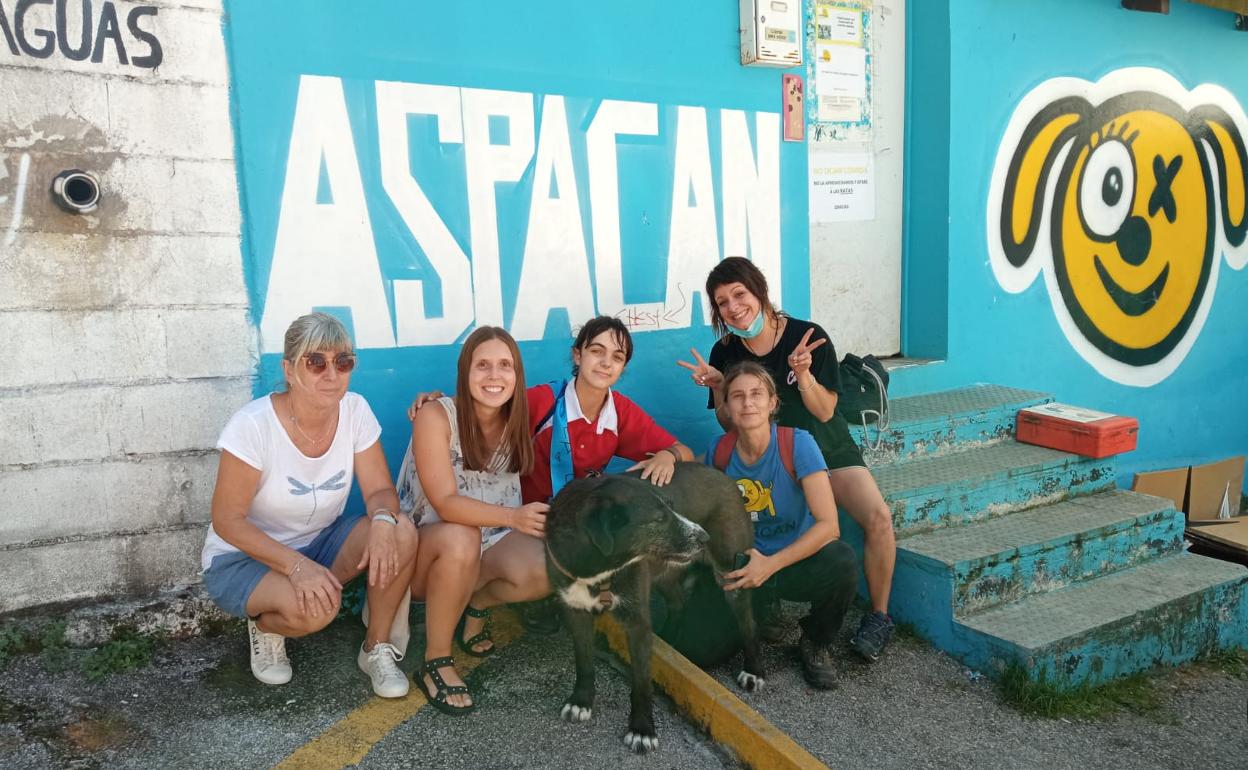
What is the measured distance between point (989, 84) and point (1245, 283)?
3.73m

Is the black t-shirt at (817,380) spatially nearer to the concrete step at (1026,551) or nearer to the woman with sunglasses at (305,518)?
the concrete step at (1026,551)

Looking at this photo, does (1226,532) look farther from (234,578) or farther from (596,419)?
(234,578)

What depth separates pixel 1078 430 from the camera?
4.68 meters

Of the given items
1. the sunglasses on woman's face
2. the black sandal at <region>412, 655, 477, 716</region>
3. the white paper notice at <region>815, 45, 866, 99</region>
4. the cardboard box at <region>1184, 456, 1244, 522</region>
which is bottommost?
the cardboard box at <region>1184, 456, 1244, 522</region>

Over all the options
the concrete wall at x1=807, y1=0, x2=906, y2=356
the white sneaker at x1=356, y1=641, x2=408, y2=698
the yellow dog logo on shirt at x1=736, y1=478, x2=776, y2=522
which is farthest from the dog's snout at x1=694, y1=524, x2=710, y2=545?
the concrete wall at x1=807, y1=0, x2=906, y2=356

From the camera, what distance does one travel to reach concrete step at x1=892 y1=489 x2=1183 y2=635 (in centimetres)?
369

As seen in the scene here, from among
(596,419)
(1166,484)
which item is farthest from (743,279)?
(1166,484)

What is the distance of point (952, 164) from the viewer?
5.33m

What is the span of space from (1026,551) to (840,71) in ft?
10.6

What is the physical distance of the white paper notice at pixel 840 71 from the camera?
17.1 ft

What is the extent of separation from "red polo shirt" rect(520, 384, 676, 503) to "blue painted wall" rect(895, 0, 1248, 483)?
2.45m

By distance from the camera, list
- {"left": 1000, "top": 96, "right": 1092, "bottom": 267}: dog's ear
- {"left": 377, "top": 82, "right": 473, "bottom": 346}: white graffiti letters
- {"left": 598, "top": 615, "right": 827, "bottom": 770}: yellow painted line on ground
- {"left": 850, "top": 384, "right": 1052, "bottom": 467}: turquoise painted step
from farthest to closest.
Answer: {"left": 1000, "top": 96, "right": 1092, "bottom": 267}: dog's ear
{"left": 850, "top": 384, "right": 1052, "bottom": 467}: turquoise painted step
{"left": 377, "top": 82, "right": 473, "bottom": 346}: white graffiti letters
{"left": 598, "top": 615, "right": 827, "bottom": 770}: yellow painted line on ground

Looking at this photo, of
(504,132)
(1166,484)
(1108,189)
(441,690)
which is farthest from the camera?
(1166,484)

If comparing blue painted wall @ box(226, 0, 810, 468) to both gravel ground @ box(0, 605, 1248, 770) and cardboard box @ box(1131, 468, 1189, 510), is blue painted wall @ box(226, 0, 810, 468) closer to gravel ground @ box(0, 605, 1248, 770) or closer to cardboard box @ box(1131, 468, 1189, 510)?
gravel ground @ box(0, 605, 1248, 770)
